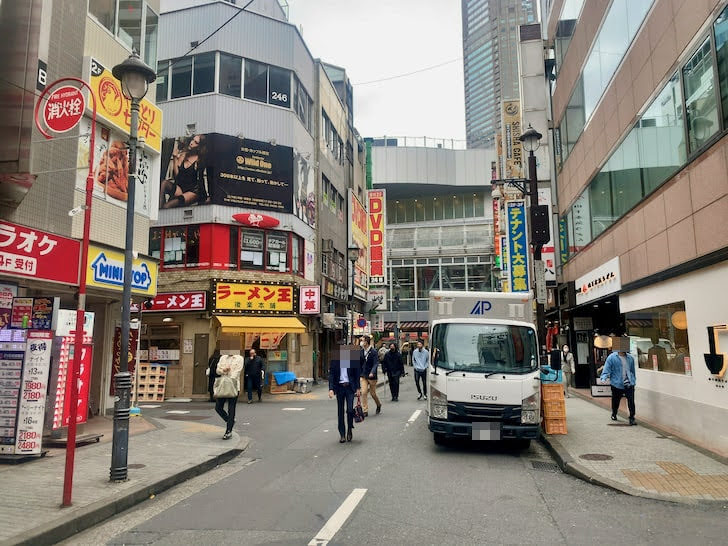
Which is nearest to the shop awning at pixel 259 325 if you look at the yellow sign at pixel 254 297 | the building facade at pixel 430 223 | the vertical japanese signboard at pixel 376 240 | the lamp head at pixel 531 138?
the yellow sign at pixel 254 297

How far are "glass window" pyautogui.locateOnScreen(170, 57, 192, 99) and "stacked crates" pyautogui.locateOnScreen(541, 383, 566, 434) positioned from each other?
62.6 feet

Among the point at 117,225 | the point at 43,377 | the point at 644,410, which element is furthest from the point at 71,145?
the point at 644,410

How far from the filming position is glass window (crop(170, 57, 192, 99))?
76.5ft

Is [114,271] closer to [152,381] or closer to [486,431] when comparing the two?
[152,381]

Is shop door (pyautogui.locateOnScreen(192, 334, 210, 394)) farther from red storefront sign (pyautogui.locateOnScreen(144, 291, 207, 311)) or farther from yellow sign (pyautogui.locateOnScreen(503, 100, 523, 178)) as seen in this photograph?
yellow sign (pyautogui.locateOnScreen(503, 100, 523, 178))

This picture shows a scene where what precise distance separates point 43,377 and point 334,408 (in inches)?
378

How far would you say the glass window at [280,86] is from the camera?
2425 centimetres

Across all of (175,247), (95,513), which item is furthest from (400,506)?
(175,247)

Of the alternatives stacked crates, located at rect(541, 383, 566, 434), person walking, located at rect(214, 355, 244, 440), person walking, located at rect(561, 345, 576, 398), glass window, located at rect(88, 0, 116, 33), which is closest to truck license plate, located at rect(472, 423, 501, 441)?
stacked crates, located at rect(541, 383, 566, 434)

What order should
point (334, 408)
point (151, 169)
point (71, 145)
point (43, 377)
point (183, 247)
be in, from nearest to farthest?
point (43, 377) < point (71, 145) < point (151, 169) < point (334, 408) < point (183, 247)

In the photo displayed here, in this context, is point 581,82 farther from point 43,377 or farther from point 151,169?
point 43,377

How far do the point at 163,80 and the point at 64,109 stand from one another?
17916 mm

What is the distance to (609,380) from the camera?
1196 centimetres

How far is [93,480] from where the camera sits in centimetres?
714
